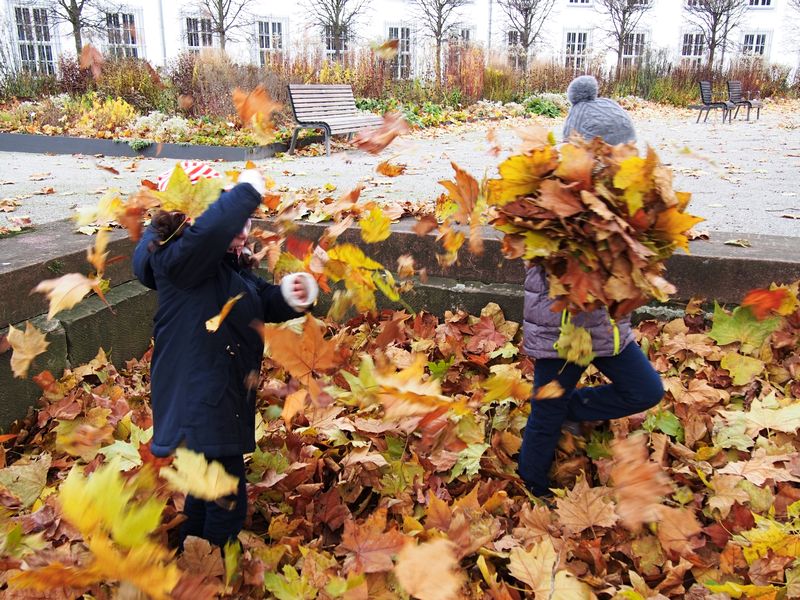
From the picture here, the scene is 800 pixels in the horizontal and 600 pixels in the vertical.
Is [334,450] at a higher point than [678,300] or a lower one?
lower

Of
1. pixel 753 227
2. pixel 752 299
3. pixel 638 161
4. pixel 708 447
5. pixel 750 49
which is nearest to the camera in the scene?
pixel 638 161

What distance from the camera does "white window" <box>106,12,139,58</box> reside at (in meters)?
23.9

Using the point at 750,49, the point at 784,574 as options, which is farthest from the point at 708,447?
the point at 750,49

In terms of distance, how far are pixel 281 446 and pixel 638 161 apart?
1.65 m

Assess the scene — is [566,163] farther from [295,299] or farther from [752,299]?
[752,299]

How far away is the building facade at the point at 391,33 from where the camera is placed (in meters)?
23.8

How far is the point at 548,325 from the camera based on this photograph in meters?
2.21

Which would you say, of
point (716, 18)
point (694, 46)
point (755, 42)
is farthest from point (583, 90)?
point (755, 42)

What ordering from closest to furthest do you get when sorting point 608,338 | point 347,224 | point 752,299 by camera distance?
point 608,338 < point 752,299 < point 347,224

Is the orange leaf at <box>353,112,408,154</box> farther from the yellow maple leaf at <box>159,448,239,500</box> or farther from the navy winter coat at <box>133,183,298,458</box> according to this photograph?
the yellow maple leaf at <box>159,448,239,500</box>

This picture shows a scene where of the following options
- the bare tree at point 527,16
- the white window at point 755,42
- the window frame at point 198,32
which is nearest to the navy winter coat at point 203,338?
the window frame at point 198,32

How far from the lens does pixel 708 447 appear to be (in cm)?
248

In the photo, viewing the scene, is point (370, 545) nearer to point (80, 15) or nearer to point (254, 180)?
point (254, 180)

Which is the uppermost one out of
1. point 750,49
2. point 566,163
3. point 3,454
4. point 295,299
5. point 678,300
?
point 750,49
